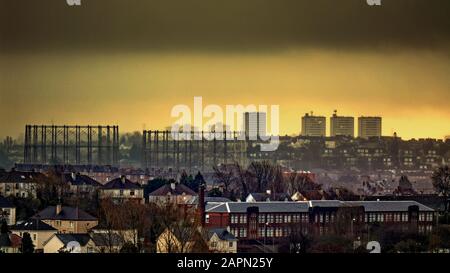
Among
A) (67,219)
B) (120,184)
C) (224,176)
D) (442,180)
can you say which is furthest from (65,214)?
(224,176)

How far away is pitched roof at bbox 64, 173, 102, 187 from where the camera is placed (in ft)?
126

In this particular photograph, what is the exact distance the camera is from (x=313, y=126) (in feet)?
117

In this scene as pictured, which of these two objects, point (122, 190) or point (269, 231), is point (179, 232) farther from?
point (122, 190)

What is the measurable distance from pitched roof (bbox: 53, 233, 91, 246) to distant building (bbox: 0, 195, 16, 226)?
Result: 311 centimetres

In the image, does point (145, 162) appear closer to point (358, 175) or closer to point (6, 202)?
point (358, 175)

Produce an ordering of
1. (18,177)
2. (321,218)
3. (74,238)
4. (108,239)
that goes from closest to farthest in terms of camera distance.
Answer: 1. (108,239)
2. (74,238)
3. (321,218)
4. (18,177)

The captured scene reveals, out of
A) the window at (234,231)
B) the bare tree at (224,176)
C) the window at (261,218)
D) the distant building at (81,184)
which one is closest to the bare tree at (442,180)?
the window at (261,218)

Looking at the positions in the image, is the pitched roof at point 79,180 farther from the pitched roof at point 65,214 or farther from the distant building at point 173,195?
the pitched roof at point 65,214

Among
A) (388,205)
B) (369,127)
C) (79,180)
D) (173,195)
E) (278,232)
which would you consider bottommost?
(278,232)

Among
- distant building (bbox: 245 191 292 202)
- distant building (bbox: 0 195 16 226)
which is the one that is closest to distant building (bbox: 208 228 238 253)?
distant building (bbox: 0 195 16 226)

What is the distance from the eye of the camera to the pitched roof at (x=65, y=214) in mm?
29359

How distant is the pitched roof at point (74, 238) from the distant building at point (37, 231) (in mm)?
199

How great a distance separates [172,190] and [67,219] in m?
7.57
